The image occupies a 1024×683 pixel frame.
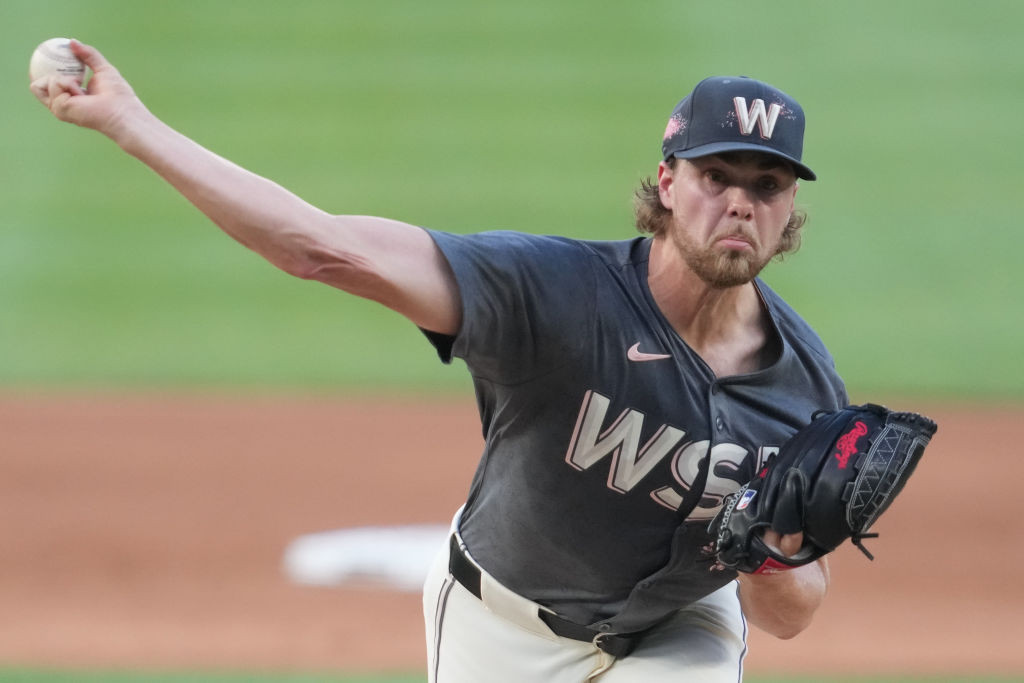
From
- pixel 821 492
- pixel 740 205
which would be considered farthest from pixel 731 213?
pixel 821 492

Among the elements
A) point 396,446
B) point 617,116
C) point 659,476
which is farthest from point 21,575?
point 617,116

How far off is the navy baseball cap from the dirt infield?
3.69 metres

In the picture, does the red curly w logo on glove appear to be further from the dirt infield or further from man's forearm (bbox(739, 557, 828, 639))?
the dirt infield

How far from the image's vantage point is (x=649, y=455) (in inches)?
129

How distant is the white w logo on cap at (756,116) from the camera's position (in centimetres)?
324

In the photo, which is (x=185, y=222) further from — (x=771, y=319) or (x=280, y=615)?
(x=771, y=319)

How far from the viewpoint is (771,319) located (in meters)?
3.60

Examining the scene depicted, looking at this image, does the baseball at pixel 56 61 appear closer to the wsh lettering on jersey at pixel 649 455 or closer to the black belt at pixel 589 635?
the wsh lettering on jersey at pixel 649 455

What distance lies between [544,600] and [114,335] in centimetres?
814

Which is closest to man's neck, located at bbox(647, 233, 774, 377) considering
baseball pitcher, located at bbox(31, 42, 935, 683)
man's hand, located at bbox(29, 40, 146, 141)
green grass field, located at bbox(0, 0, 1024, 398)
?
baseball pitcher, located at bbox(31, 42, 935, 683)

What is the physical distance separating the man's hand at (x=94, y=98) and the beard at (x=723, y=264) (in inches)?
54.1

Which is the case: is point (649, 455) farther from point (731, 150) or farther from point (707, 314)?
point (731, 150)

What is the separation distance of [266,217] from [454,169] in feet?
35.6

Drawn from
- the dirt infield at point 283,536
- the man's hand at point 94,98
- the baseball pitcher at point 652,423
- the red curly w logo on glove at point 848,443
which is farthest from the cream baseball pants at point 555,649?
the dirt infield at point 283,536
